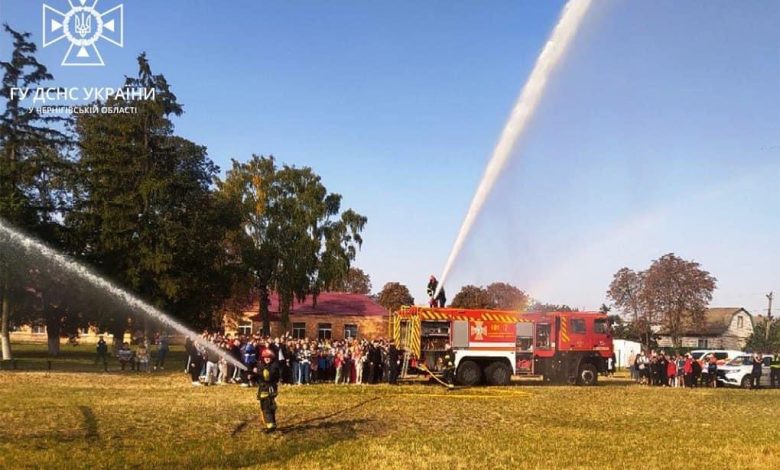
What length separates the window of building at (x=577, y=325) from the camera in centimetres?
3222

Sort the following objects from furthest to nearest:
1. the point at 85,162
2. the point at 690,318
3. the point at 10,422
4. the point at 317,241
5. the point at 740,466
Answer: the point at 690,318 → the point at 317,241 → the point at 85,162 → the point at 10,422 → the point at 740,466

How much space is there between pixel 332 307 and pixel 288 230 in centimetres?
1428

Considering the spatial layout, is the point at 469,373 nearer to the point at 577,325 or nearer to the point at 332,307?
the point at 577,325

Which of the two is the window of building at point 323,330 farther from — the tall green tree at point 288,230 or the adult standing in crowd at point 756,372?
the adult standing in crowd at point 756,372

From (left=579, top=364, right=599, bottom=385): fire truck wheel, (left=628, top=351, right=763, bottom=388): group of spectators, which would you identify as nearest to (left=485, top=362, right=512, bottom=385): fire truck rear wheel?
(left=579, top=364, right=599, bottom=385): fire truck wheel

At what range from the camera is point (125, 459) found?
12492 mm

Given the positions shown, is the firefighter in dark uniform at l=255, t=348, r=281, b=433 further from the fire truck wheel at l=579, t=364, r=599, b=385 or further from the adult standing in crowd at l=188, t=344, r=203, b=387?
the fire truck wheel at l=579, t=364, r=599, b=385

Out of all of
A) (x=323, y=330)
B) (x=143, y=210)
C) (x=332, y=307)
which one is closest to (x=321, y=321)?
(x=323, y=330)

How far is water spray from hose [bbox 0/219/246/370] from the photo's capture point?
37.5 metres

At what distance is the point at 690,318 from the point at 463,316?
5933 cm

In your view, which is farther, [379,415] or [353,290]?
[353,290]

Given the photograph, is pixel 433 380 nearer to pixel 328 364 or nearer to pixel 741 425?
pixel 328 364

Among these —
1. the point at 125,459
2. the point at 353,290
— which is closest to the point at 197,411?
the point at 125,459

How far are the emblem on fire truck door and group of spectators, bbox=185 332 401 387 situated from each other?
324 centimetres
